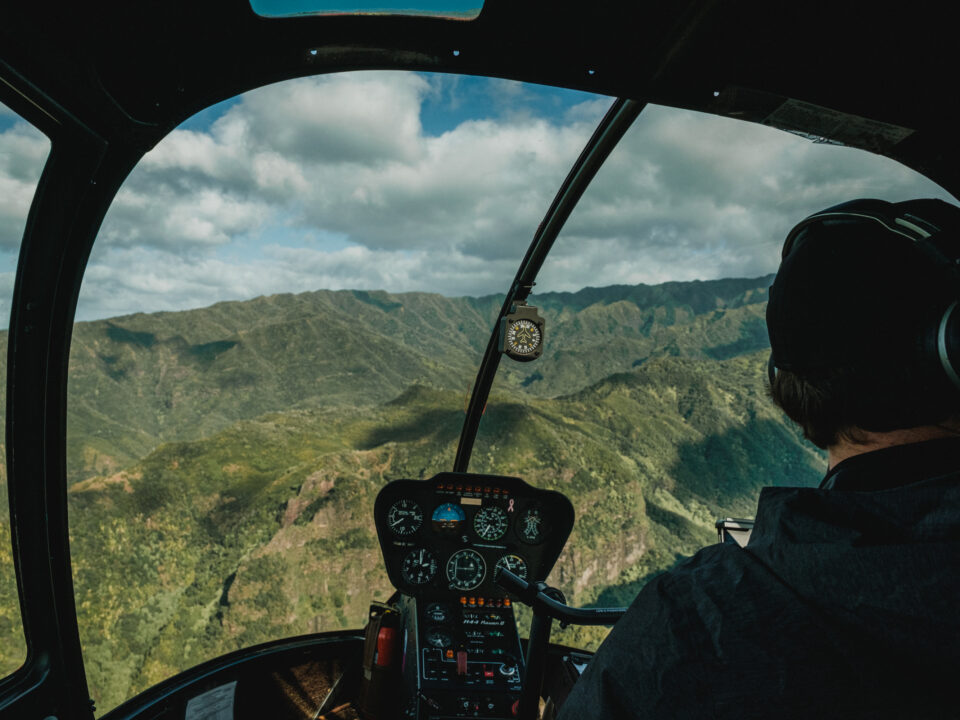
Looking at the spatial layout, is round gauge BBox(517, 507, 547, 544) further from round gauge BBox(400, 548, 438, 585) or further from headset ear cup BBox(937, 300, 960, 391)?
headset ear cup BBox(937, 300, 960, 391)

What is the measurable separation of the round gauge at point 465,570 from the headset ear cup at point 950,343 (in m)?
2.39

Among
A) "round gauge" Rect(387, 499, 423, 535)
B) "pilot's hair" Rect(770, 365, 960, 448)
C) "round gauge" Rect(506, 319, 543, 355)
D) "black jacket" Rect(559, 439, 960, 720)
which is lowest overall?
"round gauge" Rect(387, 499, 423, 535)

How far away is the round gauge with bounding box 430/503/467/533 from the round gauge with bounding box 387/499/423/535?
0.08 meters

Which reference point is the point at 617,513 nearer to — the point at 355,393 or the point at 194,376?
the point at 355,393

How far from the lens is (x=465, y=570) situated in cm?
278

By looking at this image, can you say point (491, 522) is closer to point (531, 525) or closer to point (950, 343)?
point (531, 525)

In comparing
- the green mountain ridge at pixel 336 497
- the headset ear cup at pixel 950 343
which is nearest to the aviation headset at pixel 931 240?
the headset ear cup at pixel 950 343

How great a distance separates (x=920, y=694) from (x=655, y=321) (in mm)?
12947

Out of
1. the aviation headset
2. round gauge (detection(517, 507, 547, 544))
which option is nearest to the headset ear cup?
the aviation headset

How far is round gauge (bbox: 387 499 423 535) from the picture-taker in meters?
2.74

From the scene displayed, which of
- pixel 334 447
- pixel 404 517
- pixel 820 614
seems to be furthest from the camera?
pixel 334 447

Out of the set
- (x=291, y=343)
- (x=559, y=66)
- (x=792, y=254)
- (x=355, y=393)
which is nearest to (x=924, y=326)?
(x=792, y=254)

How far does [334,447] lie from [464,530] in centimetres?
940

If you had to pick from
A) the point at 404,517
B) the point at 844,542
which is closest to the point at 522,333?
the point at 404,517
